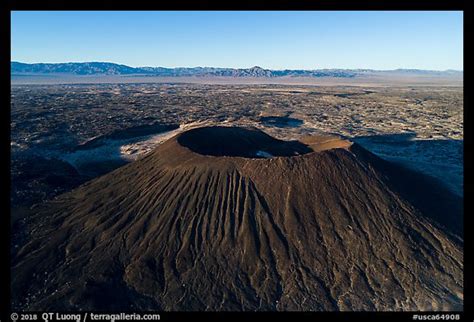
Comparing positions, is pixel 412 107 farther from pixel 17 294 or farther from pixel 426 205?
pixel 17 294

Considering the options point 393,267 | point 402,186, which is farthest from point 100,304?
point 402,186

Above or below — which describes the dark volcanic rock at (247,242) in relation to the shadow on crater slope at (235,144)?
below

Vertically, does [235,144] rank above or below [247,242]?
above

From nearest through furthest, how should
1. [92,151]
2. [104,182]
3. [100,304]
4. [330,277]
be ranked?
[100,304] → [330,277] → [104,182] → [92,151]

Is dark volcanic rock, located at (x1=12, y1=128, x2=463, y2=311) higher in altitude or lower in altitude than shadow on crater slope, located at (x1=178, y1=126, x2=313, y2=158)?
lower

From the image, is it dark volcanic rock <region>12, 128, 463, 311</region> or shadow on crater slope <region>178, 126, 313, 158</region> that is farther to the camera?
shadow on crater slope <region>178, 126, 313, 158</region>

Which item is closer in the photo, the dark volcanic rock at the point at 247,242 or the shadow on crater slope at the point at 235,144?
the dark volcanic rock at the point at 247,242

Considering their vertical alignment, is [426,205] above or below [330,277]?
above

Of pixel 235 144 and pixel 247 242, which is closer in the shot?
pixel 247 242
